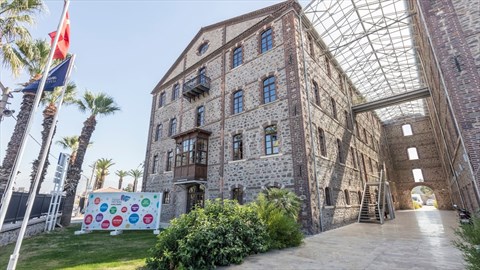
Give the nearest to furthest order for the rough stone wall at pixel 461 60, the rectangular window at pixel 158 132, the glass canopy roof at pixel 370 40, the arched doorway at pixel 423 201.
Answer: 1. the rough stone wall at pixel 461 60
2. the glass canopy roof at pixel 370 40
3. the rectangular window at pixel 158 132
4. the arched doorway at pixel 423 201

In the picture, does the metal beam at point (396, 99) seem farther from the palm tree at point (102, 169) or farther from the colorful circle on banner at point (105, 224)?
the palm tree at point (102, 169)

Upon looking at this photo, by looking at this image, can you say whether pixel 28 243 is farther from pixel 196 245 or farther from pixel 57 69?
pixel 196 245

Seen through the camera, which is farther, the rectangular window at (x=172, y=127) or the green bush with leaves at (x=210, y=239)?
the rectangular window at (x=172, y=127)

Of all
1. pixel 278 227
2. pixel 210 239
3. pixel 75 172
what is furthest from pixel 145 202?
pixel 278 227

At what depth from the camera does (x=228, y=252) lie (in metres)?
6.23

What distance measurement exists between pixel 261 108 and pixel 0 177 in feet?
46.2

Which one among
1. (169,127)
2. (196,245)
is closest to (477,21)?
(196,245)

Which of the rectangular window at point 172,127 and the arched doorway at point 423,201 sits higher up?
the rectangular window at point 172,127

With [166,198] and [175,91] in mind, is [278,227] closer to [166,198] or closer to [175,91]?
[166,198]

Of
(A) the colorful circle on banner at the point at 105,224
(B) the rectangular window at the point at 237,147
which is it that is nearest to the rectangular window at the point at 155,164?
(A) the colorful circle on banner at the point at 105,224

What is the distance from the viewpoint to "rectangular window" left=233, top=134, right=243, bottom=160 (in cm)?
1444

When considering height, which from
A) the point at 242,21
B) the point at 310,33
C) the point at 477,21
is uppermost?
the point at 242,21

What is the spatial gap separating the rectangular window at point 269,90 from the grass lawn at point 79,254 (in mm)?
10150

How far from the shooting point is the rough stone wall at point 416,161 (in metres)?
29.5
